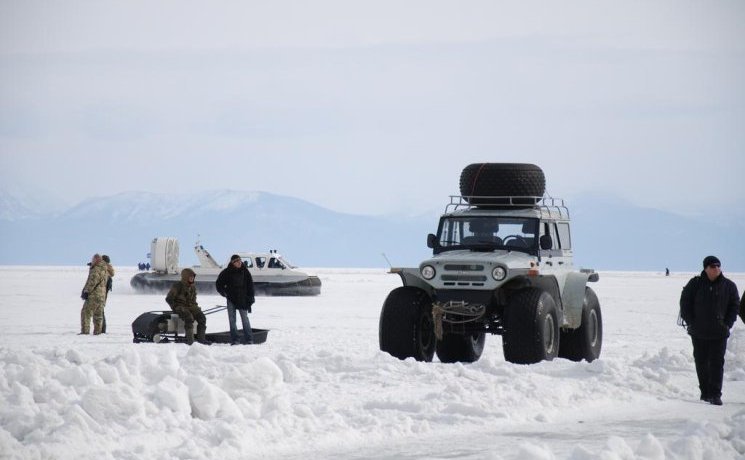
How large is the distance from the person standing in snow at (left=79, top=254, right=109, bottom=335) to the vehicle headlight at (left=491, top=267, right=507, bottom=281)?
27.6 feet

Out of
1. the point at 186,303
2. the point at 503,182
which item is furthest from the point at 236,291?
the point at 503,182

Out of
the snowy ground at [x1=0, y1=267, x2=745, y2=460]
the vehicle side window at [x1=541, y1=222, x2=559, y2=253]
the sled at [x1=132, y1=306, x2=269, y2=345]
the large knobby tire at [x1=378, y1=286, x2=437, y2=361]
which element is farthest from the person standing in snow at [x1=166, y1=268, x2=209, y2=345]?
the vehicle side window at [x1=541, y1=222, x2=559, y2=253]

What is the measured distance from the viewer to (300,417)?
375 inches

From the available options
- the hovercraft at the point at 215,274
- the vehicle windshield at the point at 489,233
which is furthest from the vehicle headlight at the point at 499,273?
the hovercraft at the point at 215,274

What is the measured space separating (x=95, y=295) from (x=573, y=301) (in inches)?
351

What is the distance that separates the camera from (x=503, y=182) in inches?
649

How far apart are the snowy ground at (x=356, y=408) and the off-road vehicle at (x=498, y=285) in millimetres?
922

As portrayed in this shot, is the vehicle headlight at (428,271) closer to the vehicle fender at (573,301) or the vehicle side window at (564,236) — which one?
the vehicle fender at (573,301)

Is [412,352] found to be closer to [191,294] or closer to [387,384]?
[387,384]

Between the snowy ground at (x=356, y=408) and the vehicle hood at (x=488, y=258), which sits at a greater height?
the vehicle hood at (x=488, y=258)

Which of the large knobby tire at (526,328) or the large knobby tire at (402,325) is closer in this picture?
the large knobby tire at (526,328)

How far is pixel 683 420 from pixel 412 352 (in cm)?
539

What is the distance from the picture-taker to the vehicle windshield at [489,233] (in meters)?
15.9

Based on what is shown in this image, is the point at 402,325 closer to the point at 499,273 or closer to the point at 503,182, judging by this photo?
the point at 499,273
